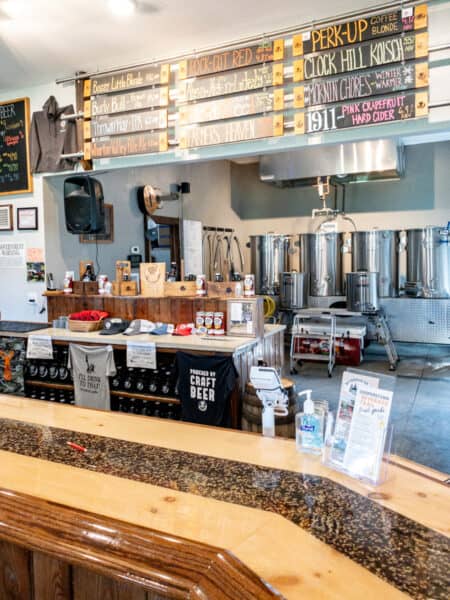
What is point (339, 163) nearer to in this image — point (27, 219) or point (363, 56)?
point (363, 56)

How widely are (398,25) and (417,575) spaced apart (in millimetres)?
3415

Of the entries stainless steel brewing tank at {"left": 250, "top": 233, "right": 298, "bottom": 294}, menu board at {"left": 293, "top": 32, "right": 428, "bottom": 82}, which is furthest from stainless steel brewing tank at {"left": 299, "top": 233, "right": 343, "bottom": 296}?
menu board at {"left": 293, "top": 32, "right": 428, "bottom": 82}

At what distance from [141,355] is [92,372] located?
0.51m

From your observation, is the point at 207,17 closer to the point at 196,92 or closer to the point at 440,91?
the point at 196,92

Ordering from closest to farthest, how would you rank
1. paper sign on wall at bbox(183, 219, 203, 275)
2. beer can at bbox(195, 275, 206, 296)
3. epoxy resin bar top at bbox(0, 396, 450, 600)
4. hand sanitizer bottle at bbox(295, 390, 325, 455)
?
epoxy resin bar top at bbox(0, 396, 450, 600), hand sanitizer bottle at bbox(295, 390, 325, 455), beer can at bbox(195, 275, 206, 296), paper sign on wall at bbox(183, 219, 203, 275)

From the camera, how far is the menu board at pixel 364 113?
3.34 meters

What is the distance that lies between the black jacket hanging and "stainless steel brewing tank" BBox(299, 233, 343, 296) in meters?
5.01

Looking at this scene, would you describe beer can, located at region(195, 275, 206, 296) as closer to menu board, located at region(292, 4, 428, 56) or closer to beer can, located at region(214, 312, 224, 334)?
beer can, located at region(214, 312, 224, 334)

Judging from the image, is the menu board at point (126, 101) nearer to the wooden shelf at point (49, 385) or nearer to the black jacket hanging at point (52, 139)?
the black jacket hanging at point (52, 139)

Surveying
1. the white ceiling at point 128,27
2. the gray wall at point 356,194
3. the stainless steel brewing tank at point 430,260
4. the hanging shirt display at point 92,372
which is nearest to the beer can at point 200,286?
the hanging shirt display at point 92,372

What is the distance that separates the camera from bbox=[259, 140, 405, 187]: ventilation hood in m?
7.20

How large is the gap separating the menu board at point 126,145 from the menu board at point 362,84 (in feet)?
3.88

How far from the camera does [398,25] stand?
3.32m

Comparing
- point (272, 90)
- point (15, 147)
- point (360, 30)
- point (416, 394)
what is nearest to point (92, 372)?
point (15, 147)
